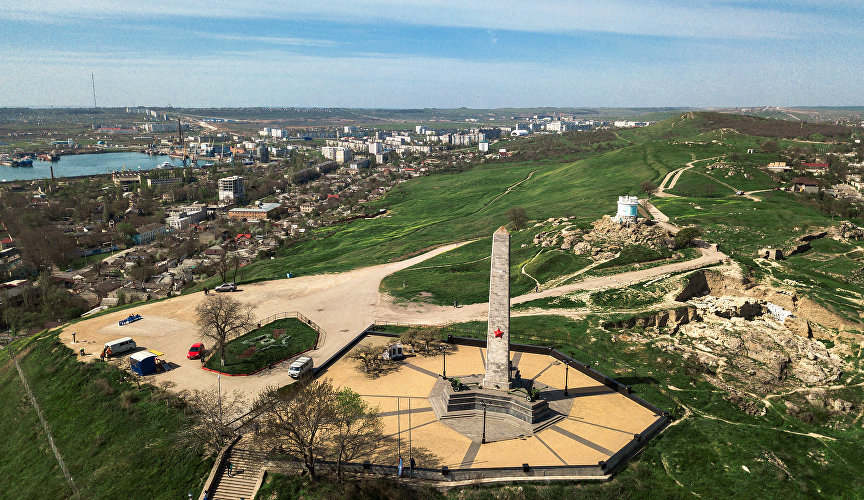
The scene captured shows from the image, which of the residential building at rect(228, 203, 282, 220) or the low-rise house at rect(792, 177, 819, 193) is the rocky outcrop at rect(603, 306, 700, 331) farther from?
the residential building at rect(228, 203, 282, 220)

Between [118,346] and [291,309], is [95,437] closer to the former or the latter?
[118,346]

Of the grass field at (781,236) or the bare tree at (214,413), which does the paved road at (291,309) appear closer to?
the bare tree at (214,413)

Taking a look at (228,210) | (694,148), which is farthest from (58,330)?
(694,148)

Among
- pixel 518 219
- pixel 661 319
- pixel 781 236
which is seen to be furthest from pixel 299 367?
pixel 781 236

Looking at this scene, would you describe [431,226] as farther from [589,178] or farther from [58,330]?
[58,330]

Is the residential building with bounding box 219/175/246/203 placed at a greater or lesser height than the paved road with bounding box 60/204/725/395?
A: greater

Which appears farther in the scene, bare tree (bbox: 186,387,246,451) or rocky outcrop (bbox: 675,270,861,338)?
rocky outcrop (bbox: 675,270,861,338)

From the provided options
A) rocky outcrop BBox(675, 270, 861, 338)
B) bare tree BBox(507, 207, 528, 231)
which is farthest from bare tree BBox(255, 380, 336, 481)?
bare tree BBox(507, 207, 528, 231)
